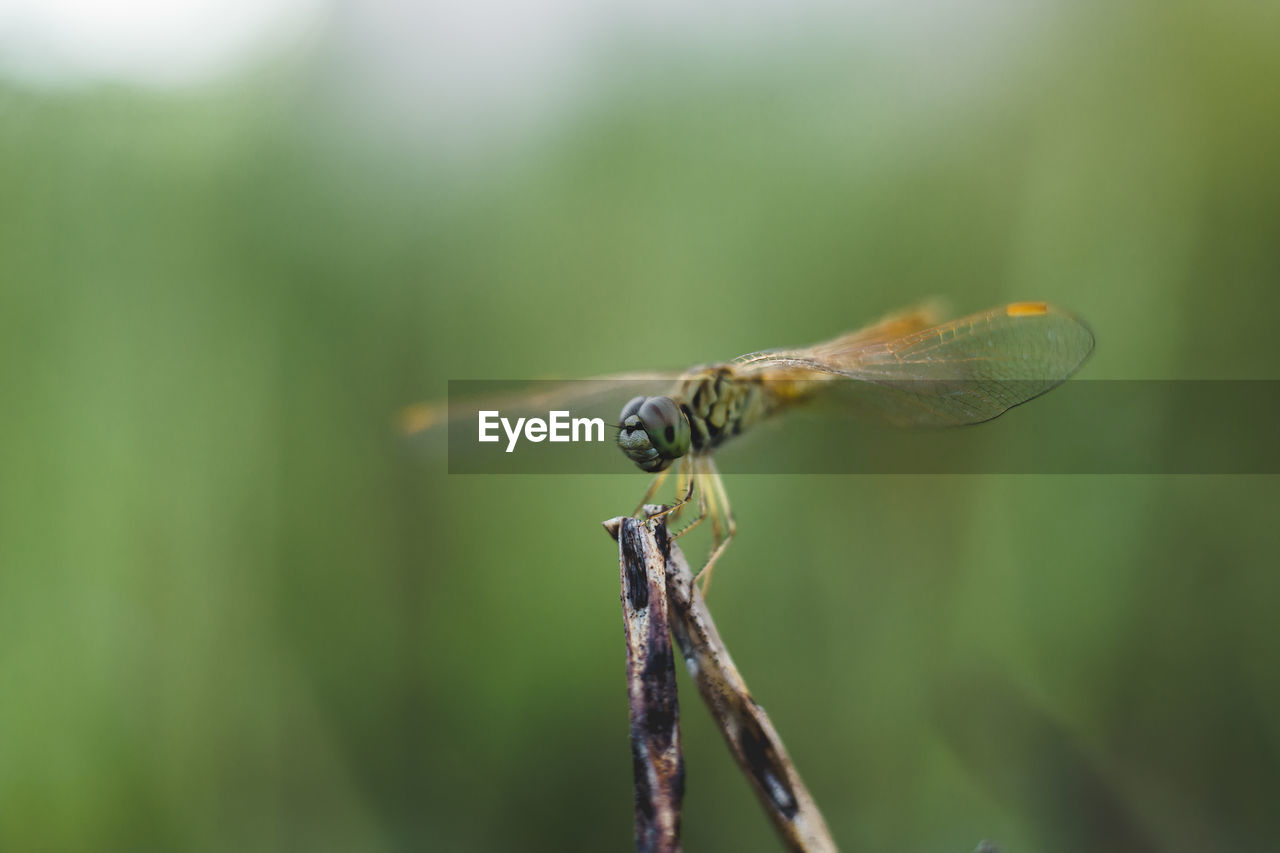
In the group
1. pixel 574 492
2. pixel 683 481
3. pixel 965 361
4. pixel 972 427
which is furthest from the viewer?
pixel 574 492

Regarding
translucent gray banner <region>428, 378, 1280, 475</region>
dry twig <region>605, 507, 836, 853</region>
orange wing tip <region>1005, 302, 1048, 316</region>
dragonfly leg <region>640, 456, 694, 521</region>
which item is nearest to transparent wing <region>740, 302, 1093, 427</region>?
orange wing tip <region>1005, 302, 1048, 316</region>

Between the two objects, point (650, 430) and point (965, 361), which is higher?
point (965, 361)

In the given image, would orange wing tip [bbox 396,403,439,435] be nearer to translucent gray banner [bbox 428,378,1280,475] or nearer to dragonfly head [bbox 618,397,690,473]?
translucent gray banner [bbox 428,378,1280,475]

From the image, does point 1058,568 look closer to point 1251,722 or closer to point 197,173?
point 1251,722

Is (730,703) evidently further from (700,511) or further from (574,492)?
(574,492)

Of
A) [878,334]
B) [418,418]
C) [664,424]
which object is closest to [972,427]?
[878,334]

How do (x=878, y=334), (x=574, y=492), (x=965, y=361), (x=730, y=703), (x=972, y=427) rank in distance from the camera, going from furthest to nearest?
(x=574, y=492) < (x=972, y=427) < (x=878, y=334) < (x=965, y=361) < (x=730, y=703)

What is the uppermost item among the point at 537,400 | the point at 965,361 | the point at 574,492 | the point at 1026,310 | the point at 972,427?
the point at 1026,310
